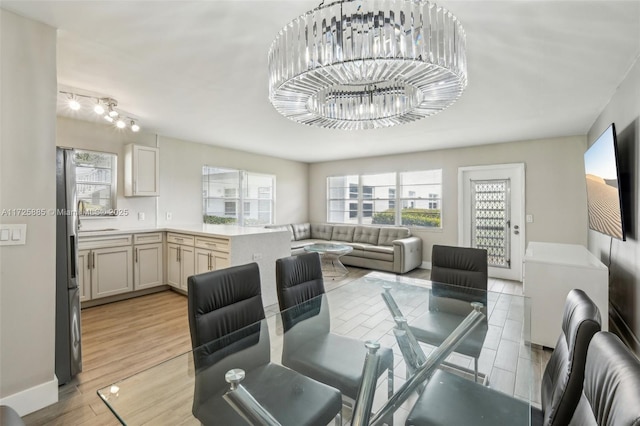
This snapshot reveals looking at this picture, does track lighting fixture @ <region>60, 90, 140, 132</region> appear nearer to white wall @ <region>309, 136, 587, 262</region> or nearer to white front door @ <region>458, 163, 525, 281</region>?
white wall @ <region>309, 136, 587, 262</region>

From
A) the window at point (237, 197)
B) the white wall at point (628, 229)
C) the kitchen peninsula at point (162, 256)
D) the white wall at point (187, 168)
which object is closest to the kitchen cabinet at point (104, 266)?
the kitchen peninsula at point (162, 256)

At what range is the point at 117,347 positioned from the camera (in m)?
2.69

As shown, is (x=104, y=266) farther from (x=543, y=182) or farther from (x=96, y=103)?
(x=543, y=182)

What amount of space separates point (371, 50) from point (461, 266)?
202 cm

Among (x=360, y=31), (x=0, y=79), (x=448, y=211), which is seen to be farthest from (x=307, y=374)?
(x=448, y=211)

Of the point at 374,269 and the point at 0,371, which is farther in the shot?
the point at 374,269

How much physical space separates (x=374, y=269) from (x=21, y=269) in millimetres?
4867

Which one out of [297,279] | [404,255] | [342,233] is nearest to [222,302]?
[297,279]

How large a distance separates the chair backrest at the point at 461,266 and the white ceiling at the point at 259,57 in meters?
1.51

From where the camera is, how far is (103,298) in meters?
3.80

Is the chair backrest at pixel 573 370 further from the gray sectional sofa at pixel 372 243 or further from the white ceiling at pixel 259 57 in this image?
the gray sectional sofa at pixel 372 243

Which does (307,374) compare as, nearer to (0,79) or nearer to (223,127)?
(0,79)

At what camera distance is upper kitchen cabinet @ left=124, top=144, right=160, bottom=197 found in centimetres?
421

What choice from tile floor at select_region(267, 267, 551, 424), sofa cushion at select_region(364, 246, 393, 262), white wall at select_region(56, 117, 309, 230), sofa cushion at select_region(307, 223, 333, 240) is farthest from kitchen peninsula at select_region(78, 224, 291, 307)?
sofa cushion at select_region(307, 223, 333, 240)
